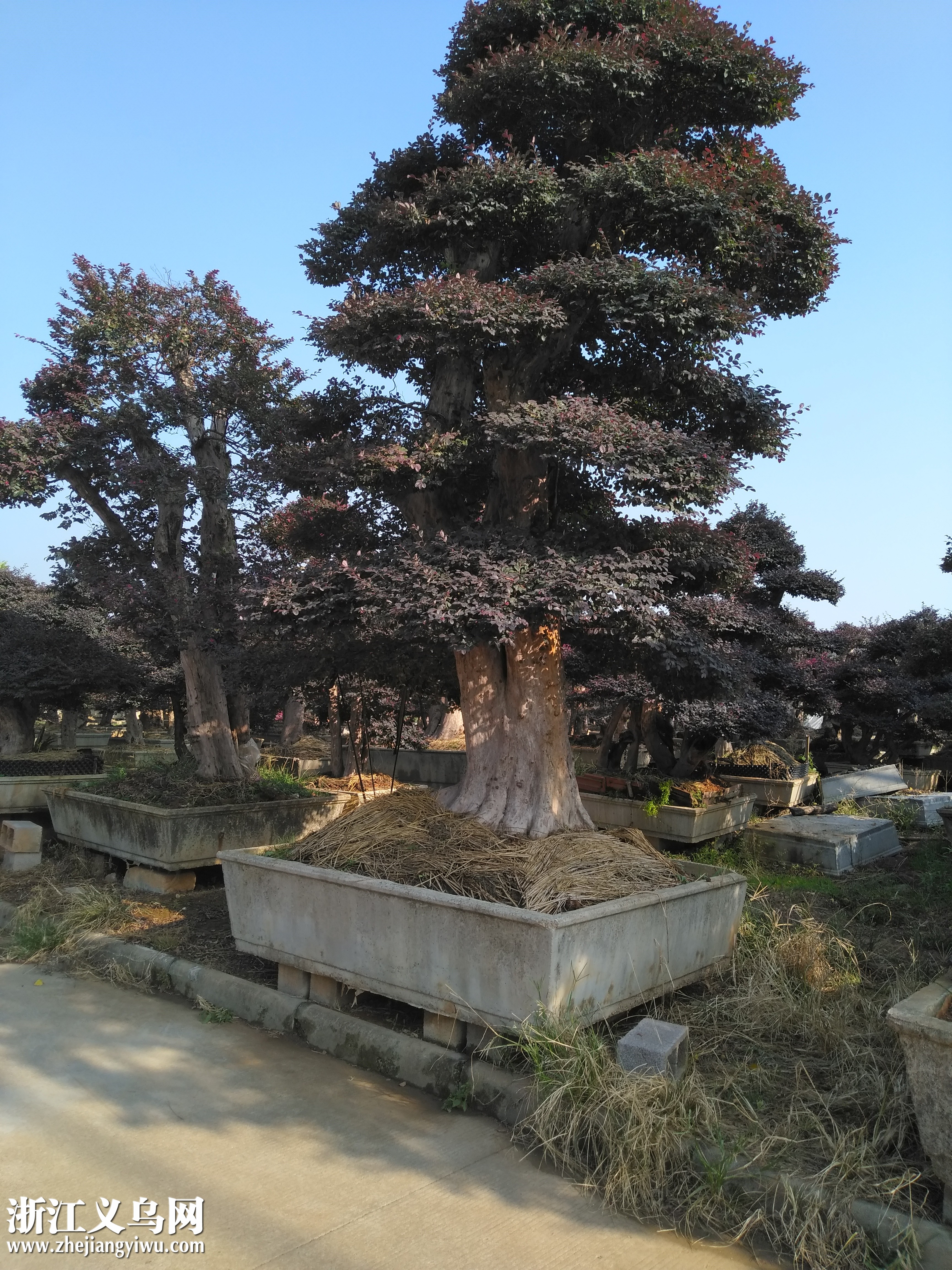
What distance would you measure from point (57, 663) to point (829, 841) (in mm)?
7479

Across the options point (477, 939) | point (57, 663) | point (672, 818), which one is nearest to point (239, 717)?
point (57, 663)

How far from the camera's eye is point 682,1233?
2623mm

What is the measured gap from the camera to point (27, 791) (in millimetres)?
7980

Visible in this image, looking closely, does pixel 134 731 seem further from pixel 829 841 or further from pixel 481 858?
pixel 481 858

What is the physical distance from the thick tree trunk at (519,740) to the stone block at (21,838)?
12.6ft

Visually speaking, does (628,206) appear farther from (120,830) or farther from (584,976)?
(120,830)

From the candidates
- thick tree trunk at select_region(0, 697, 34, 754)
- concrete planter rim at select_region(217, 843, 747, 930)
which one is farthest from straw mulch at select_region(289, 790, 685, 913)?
thick tree trunk at select_region(0, 697, 34, 754)

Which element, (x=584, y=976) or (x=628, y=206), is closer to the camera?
(x=584, y=976)

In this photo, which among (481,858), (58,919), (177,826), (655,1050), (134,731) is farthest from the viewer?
(134,731)

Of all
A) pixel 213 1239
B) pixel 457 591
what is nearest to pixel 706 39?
pixel 457 591

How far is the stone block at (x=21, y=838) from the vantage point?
278 inches

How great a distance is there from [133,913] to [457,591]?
3399mm

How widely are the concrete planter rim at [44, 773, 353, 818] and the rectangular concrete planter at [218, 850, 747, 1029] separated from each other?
1.77 metres

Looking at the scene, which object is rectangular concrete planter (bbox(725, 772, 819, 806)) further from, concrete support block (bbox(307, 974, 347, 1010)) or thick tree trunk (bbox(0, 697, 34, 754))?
thick tree trunk (bbox(0, 697, 34, 754))
